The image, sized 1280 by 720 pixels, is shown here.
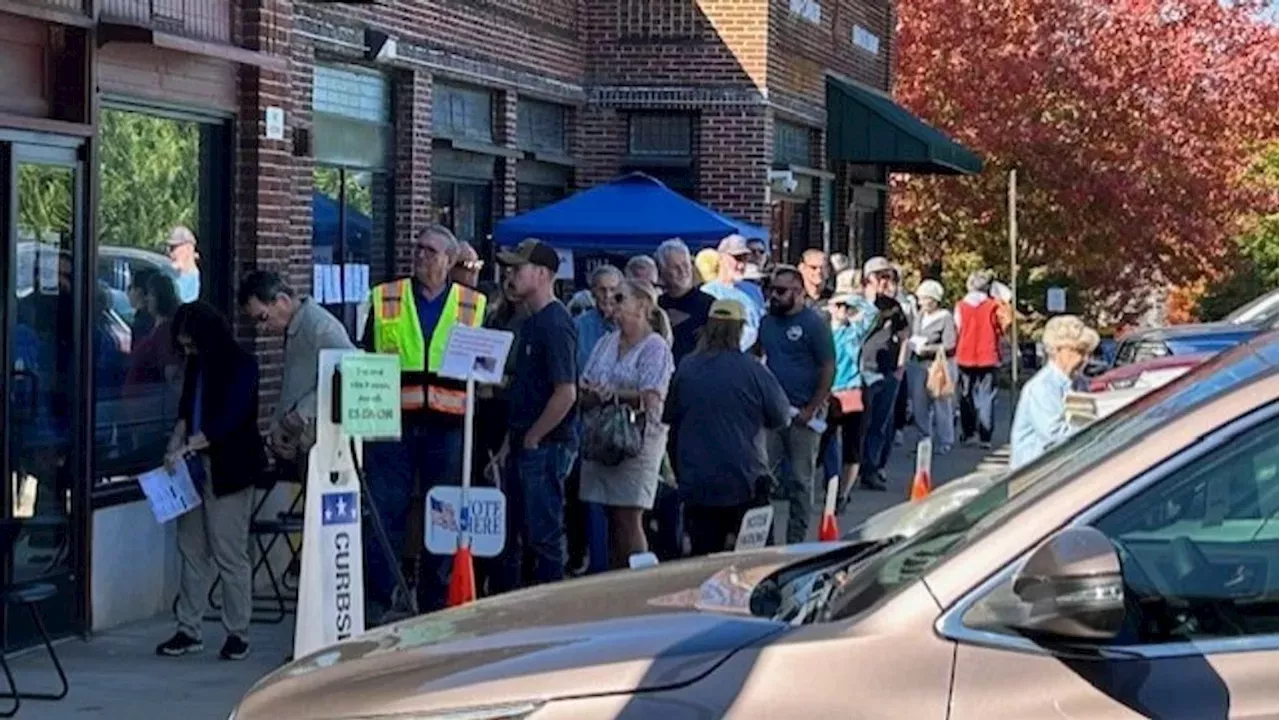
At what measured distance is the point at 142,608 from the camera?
1035cm

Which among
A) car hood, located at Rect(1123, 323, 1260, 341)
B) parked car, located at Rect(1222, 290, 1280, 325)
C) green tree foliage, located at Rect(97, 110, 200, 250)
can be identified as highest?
green tree foliage, located at Rect(97, 110, 200, 250)

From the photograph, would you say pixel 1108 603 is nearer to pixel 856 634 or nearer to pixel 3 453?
pixel 856 634

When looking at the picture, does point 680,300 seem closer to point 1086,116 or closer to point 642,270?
point 642,270

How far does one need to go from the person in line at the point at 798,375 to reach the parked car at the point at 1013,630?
26.2 feet

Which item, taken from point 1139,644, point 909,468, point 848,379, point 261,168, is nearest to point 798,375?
point 848,379

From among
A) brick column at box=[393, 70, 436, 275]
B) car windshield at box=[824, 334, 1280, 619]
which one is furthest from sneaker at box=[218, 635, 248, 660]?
brick column at box=[393, 70, 436, 275]

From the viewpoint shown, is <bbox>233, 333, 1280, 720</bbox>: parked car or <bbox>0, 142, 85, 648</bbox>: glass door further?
<bbox>0, 142, 85, 648</bbox>: glass door

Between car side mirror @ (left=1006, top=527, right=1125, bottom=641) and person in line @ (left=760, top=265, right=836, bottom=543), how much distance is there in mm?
8501

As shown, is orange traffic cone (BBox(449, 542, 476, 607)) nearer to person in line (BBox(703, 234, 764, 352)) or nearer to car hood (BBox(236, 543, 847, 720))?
person in line (BBox(703, 234, 764, 352))

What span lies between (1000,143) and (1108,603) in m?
28.2

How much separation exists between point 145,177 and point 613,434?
109 inches

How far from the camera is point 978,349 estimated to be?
70.2 feet

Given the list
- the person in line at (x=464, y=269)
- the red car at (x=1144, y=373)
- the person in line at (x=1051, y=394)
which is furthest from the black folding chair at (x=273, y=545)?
the red car at (x=1144, y=373)

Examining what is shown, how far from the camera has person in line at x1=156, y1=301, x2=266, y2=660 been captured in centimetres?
934
